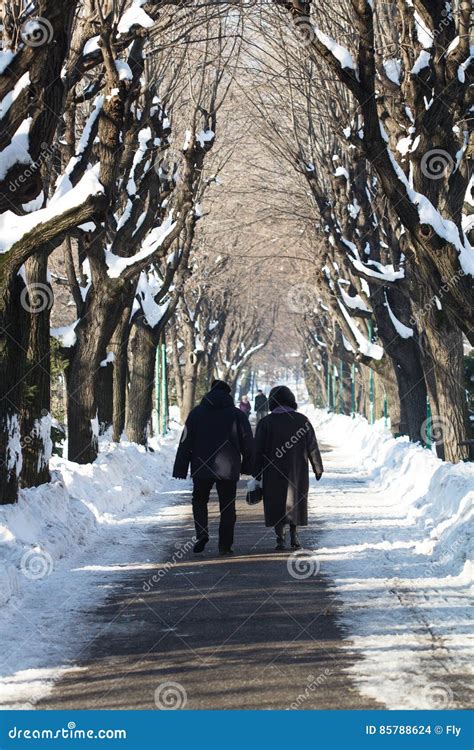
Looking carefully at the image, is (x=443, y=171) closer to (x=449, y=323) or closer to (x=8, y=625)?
(x=449, y=323)

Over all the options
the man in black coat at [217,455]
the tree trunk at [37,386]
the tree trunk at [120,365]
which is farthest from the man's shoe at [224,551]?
the tree trunk at [120,365]

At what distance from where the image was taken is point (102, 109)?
1789 centimetres

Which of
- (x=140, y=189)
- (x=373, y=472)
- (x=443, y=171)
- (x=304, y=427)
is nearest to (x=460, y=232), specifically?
(x=443, y=171)

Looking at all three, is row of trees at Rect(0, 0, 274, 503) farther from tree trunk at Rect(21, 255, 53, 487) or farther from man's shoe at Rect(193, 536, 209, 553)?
man's shoe at Rect(193, 536, 209, 553)

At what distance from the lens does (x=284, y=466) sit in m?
14.1

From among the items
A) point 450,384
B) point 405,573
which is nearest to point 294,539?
point 405,573

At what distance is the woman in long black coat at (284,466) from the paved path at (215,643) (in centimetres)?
75

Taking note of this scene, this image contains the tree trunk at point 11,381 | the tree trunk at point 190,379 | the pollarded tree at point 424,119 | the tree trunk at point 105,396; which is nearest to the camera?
the pollarded tree at point 424,119

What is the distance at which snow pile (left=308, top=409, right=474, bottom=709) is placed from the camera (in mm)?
7586

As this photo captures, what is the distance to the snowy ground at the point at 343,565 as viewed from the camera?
25.8 feet

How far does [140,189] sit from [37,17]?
12.1 meters

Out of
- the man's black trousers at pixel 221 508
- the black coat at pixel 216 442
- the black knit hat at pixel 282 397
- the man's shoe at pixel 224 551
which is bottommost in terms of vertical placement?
the man's shoe at pixel 224 551

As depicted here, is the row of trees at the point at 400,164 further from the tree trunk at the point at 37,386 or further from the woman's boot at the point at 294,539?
the tree trunk at the point at 37,386

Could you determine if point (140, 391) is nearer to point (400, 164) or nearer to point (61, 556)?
point (400, 164)
